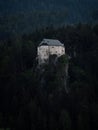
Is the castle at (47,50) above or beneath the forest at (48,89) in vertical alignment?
above

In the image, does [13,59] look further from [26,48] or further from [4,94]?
[4,94]

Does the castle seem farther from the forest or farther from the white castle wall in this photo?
the forest

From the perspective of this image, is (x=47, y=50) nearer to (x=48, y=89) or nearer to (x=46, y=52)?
(x=46, y=52)

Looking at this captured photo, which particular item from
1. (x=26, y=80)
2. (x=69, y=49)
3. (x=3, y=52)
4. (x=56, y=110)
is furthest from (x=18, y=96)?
(x=69, y=49)

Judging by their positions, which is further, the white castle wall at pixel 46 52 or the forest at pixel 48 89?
the white castle wall at pixel 46 52

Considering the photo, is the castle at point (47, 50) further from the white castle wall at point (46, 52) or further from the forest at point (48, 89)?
the forest at point (48, 89)

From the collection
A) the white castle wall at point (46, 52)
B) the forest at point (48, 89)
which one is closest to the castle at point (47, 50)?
the white castle wall at point (46, 52)

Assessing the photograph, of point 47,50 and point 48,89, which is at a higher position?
point 47,50

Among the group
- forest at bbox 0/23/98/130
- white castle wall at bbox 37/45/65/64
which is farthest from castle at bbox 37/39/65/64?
forest at bbox 0/23/98/130

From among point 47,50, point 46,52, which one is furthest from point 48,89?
point 47,50
